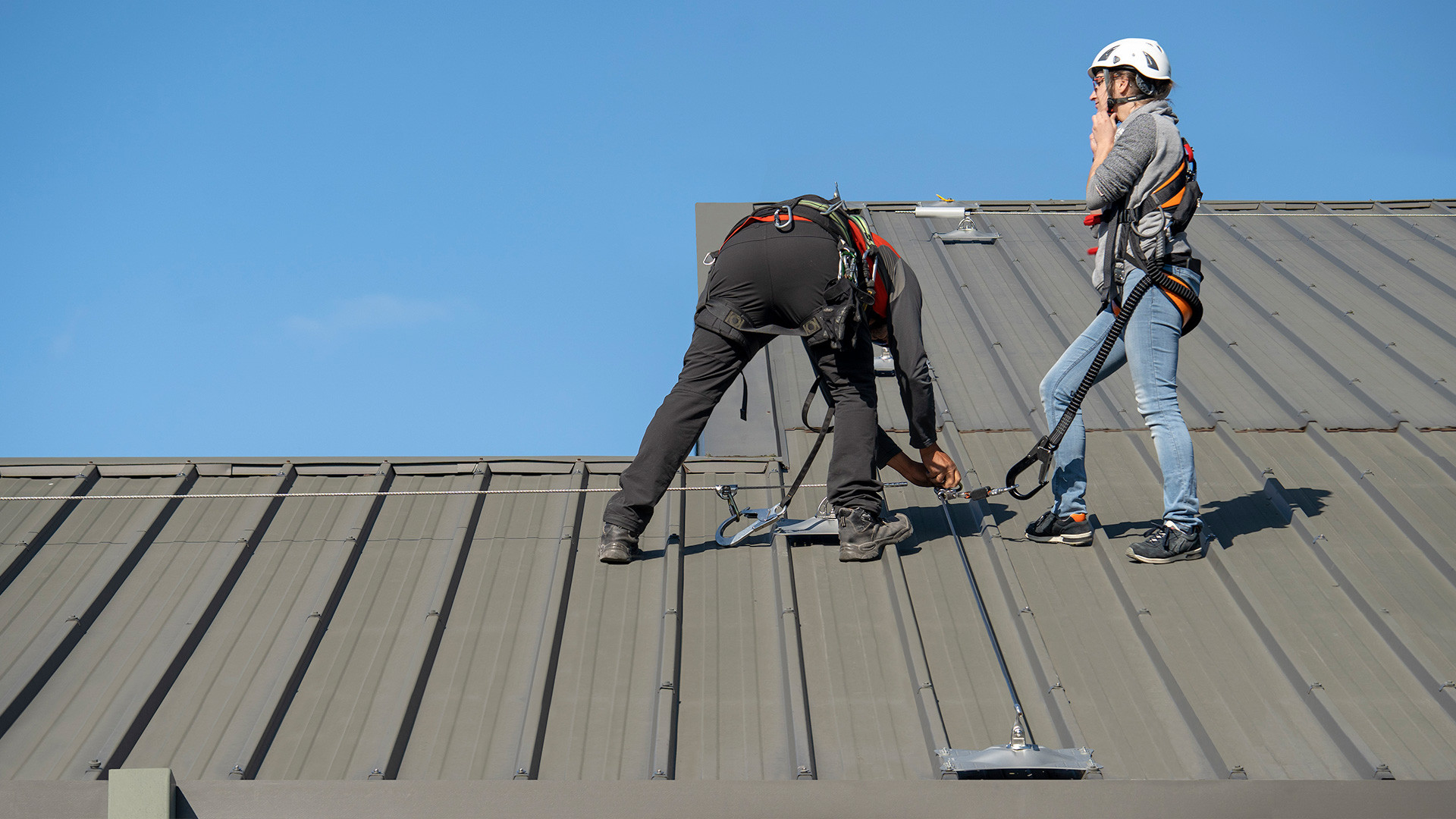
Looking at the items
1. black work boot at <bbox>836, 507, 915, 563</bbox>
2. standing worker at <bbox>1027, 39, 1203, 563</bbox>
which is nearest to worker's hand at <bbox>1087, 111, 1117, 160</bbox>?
standing worker at <bbox>1027, 39, 1203, 563</bbox>

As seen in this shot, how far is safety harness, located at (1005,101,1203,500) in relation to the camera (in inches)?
171

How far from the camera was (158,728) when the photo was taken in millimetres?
3502

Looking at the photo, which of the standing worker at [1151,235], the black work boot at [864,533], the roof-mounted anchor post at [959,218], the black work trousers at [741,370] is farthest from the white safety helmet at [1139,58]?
the roof-mounted anchor post at [959,218]

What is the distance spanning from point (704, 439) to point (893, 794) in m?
2.93

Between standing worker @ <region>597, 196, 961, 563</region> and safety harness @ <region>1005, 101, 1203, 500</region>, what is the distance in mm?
552

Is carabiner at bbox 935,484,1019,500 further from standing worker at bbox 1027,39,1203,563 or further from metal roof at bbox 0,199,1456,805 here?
standing worker at bbox 1027,39,1203,563

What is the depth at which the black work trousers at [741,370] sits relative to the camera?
4.28 meters

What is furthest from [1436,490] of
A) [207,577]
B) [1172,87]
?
[207,577]

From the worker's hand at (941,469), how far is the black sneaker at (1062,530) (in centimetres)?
38

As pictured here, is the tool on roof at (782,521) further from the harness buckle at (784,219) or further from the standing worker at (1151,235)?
the standing worker at (1151,235)

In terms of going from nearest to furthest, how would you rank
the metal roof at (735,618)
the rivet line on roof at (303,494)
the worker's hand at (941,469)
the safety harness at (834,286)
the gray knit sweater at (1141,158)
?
the metal roof at (735,618), the safety harness at (834,286), the gray knit sweater at (1141,158), the worker's hand at (941,469), the rivet line on roof at (303,494)

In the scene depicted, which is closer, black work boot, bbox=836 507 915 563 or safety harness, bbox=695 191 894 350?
safety harness, bbox=695 191 894 350

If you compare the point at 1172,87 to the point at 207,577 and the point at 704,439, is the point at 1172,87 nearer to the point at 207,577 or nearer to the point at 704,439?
the point at 704,439

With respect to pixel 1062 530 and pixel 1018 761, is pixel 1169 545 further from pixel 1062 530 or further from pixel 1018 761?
pixel 1018 761
